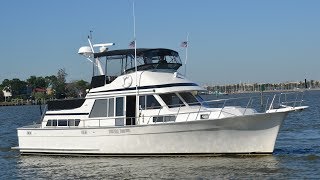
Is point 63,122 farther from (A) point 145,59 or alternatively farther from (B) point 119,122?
(A) point 145,59

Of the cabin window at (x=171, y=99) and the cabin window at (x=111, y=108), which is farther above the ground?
the cabin window at (x=171, y=99)

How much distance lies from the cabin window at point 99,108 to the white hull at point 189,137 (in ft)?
3.02

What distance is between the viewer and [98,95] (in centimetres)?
2086

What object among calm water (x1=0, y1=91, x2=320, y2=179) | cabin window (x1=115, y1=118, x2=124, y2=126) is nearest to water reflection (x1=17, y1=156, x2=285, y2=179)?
calm water (x1=0, y1=91, x2=320, y2=179)

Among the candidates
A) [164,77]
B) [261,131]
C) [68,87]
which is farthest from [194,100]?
[68,87]

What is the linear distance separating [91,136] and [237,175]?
6414 mm

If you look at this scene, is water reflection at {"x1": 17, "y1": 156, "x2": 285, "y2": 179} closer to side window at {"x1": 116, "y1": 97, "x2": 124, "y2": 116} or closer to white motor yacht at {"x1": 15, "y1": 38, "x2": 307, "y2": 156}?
white motor yacht at {"x1": 15, "y1": 38, "x2": 307, "y2": 156}

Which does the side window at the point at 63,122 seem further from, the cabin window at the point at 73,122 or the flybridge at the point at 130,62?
the flybridge at the point at 130,62

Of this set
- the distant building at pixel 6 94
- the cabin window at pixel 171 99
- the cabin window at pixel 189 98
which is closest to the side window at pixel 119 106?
the cabin window at pixel 171 99

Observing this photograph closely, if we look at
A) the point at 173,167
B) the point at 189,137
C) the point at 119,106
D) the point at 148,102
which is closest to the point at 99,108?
the point at 119,106

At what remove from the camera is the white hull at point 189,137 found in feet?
59.7

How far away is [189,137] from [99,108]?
13.7ft

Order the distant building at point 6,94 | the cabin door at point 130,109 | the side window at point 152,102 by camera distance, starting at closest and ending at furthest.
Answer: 1. the side window at point 152,102
2. the cabin door at point 130,109
3. the distant building at point 6,94

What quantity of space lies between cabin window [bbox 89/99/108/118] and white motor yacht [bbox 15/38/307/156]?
4 cm
